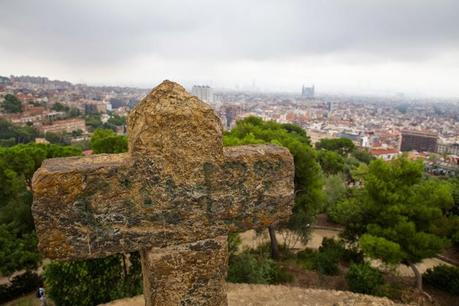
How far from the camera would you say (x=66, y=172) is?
290 cm

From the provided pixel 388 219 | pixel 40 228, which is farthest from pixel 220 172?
pixel 388 219

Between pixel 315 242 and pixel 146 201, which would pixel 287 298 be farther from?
pixel 315 242

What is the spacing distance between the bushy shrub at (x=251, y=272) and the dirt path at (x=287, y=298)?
1222 mm

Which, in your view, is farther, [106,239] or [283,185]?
[283,185]

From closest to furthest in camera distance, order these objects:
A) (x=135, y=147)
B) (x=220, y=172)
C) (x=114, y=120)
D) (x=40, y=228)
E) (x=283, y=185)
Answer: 1. (x=40, y=228)
2. (x=135, y=147)
3. (x=220, y=172)
4. (x=283, y=185)
5. (x=114, y=120)

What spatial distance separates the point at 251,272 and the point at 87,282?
200 inches

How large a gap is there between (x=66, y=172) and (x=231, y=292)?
8042 millimetres

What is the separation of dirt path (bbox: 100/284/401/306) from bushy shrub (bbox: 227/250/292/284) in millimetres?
1222

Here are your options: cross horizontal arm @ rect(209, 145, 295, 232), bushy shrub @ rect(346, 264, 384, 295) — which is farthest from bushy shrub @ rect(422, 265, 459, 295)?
cross horizontal arm @ rect(209, 145, 295, 232)

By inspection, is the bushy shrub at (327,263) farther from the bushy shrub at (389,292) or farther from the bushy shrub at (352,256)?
the bushy shrub at (389,292)

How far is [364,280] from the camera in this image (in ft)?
39.0

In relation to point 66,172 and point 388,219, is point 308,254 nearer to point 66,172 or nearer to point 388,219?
point 388,219

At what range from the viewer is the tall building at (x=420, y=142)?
9712 centimetres

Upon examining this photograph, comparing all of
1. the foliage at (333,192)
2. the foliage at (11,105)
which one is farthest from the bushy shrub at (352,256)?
the foliage at (11,105)
